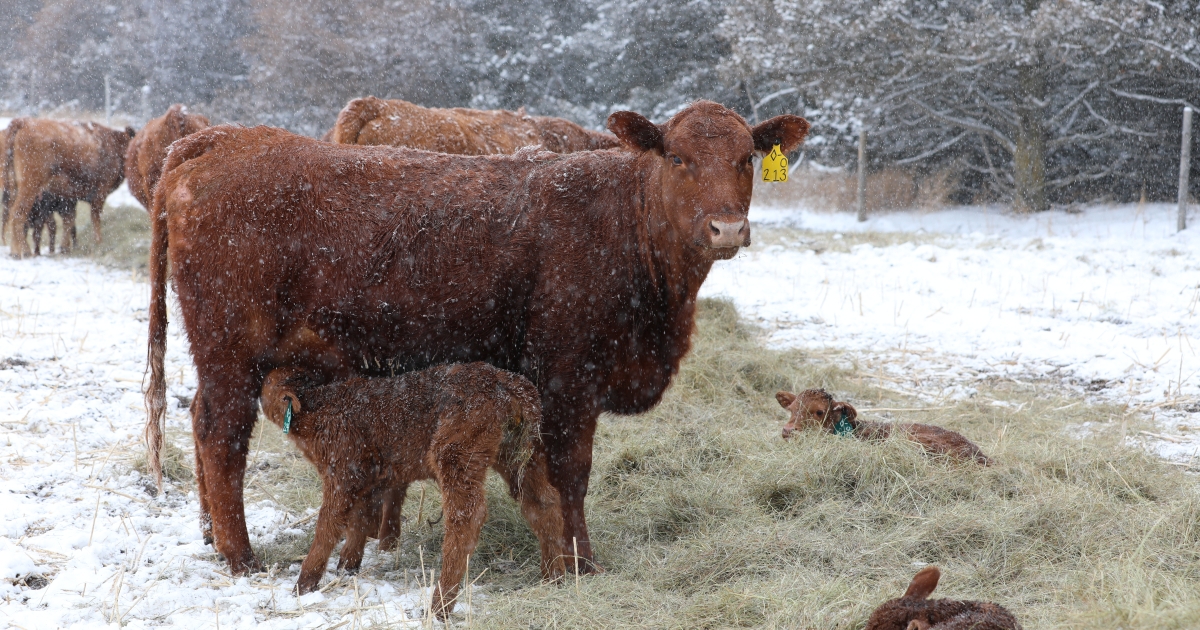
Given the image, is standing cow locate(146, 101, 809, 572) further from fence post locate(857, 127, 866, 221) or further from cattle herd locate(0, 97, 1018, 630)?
fence post locate(857, 127, 866, 221)

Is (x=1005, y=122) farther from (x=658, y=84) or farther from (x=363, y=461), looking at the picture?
(x=363, y=461)

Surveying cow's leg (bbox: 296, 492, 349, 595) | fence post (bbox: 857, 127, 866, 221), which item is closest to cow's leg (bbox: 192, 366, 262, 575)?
cow's leg (bbox: 296, 492, 349, 595)

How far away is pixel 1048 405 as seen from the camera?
6246mm

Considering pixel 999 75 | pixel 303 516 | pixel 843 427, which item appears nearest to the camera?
pixel 303 516

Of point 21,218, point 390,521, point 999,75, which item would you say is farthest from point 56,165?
point 999,75

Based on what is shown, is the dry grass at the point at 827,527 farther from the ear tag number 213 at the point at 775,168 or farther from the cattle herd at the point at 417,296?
the ear tag number 213 at the point at 775,168

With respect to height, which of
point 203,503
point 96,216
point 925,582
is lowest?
→ point 203,503

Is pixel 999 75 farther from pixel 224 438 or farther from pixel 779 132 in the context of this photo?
pixel 224 438

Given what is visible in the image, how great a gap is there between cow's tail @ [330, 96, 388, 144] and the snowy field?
2.10 meters

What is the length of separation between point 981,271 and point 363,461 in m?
8.64

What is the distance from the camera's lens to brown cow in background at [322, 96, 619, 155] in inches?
281

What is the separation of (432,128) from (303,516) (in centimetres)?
374

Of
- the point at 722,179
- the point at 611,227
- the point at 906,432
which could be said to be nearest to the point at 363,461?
the point at 611,227

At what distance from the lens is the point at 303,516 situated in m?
4.63
